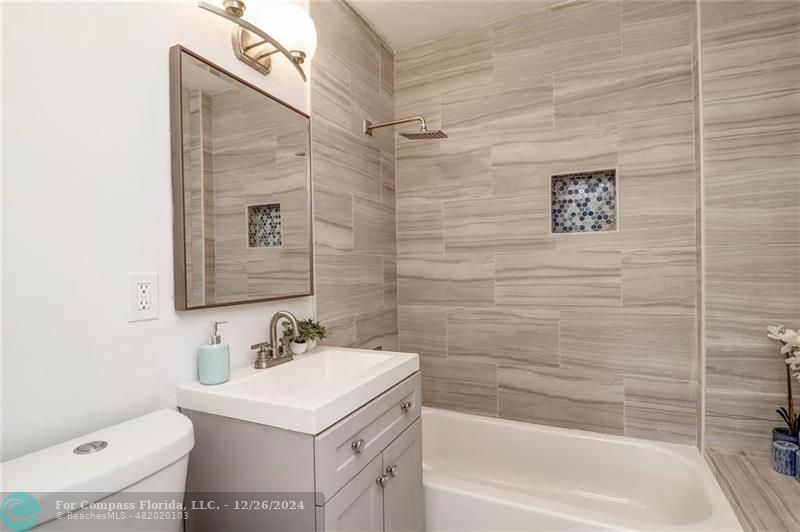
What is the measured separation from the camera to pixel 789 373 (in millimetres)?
1594

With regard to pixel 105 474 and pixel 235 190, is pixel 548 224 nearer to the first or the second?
pixel 235 190

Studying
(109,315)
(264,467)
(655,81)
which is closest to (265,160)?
(109,315)

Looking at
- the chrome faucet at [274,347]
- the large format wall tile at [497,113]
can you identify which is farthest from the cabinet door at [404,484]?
the large format wall tile at [497,113]

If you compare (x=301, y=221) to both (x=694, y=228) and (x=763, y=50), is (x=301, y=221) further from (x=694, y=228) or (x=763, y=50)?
(x=763, y=50)

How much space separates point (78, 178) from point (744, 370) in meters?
2.44

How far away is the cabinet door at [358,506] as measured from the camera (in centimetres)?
98

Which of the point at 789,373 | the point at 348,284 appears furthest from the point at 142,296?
the point at 789,373

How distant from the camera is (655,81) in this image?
6.25 feet

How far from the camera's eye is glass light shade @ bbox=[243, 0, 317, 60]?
1.42m

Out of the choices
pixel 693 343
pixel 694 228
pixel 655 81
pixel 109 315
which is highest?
pixel 655 81

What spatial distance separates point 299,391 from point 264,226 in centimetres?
68

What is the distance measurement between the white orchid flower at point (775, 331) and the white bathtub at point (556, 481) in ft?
2.00

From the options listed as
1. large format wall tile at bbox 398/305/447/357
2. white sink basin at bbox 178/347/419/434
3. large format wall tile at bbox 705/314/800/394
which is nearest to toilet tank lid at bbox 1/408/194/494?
white sink basin at bbox 178/347/419/434

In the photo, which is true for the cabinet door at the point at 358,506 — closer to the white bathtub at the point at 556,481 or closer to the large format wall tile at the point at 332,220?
the white bathtub at the point at 556,481
